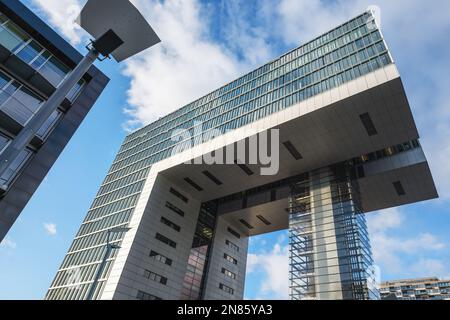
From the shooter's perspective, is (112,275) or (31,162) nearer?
(31,162)

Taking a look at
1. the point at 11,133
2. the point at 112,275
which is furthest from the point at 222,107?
the point at 11,133

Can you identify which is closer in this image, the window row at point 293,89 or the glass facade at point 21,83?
the glass facade at point 21,83

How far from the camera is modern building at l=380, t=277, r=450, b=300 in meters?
125

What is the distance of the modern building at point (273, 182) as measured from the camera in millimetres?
36344

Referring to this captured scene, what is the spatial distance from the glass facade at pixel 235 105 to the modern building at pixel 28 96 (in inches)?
1010

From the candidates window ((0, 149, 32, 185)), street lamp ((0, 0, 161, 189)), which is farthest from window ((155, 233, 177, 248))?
street lamp ((0, 0, 161, 189))

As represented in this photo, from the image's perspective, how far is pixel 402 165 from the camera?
4000 cm

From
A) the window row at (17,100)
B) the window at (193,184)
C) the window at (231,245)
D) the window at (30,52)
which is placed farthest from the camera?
the window at (231,245)

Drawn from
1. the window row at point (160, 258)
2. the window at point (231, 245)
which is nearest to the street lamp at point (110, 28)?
the window row at point (160, 258)

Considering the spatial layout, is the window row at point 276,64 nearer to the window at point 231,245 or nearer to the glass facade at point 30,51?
the window at point 231,245

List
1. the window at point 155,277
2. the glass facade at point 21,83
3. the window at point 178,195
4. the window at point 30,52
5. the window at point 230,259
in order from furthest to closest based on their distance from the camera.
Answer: the window at point 230,259
the window at point 178,195
the window at point 155,277
the window at point 30,52
the glass facade at point 21,83

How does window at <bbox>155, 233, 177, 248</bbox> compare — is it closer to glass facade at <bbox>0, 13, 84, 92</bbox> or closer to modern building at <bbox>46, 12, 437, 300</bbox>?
modern building at <bbox>46, 12, 437, 300</bbox>
